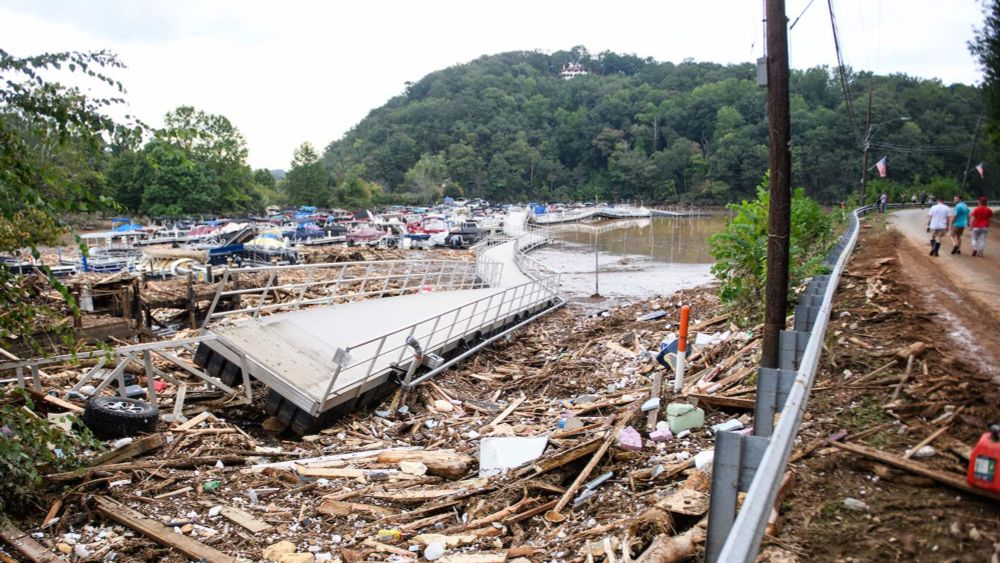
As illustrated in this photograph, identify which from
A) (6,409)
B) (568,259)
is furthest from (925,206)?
(6,409)

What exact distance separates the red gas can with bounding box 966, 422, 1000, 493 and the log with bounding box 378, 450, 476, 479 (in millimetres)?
5438

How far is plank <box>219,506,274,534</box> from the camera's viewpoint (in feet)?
20.1

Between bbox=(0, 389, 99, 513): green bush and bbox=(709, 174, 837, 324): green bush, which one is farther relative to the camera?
bbox=(709, 174, 837, 324): green bush

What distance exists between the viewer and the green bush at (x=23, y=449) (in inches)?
215

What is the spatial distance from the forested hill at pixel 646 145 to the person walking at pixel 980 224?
78620 mm

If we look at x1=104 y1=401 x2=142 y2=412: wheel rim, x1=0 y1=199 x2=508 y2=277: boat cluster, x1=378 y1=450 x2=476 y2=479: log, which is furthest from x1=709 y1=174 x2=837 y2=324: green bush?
x1=0 y1=199 x2=508 y2=277: boat cluster

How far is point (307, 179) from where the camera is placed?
10212cm

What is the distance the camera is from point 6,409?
545 centimetres

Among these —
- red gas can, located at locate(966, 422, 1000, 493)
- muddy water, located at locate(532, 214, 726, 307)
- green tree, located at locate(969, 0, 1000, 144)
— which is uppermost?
green tree, located at locate(969, 0, 1000, 144)

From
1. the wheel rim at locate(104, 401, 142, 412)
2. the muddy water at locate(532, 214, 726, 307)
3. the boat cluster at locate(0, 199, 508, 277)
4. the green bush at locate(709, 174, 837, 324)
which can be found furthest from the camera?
the boat cluster at locate(0, 199, 508, 277)

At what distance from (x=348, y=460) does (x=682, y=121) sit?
575ft

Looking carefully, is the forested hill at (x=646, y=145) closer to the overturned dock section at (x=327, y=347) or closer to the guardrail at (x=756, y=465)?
the overturned dock section at (x=327, y=347)

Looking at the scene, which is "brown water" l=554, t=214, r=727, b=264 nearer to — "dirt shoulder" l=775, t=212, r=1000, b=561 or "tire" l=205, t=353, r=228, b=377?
"dirt shoulder" l=775, t=212, r=1000, b=561

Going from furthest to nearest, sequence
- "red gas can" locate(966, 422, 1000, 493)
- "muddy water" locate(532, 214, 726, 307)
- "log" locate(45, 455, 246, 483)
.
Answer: "muddy water" locate(532, 214, 726, 307), "log" locate(45, 455, 246, 483), "red gas can" locate(966, 422, 1000, 493)
